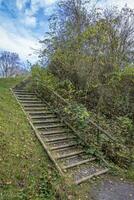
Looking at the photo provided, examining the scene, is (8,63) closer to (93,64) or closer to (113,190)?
(93,64)

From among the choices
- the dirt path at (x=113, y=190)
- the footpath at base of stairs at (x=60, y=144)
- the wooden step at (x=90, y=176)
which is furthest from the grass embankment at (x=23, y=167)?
the dirt path at (x=113, y=190)

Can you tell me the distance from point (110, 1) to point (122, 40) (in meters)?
2.78

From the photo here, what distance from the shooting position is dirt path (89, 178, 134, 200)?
7.32m

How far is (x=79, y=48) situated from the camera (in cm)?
1366

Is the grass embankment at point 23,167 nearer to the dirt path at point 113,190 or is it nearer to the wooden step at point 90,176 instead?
the wooden step at point 90,176

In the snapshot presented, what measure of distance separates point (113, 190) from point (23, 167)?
2.61 meters

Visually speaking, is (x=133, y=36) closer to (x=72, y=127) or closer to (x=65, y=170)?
(x=72, y=127)

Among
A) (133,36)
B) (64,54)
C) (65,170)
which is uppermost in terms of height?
(133,36)

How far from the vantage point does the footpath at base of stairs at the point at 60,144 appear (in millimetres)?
8366

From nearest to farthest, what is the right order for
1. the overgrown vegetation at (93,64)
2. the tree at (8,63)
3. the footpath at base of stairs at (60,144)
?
the footpath at base of stairs at (60,144), the overgrown vegetation at (93,64), the tree at (8,63)

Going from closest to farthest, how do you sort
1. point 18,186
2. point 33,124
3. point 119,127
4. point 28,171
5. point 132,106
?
point 18,186
point 28,171
point 33,124
point 119,127
point 132,106

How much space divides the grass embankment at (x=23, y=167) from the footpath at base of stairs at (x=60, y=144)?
36 centimetres

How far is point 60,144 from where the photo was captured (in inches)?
389

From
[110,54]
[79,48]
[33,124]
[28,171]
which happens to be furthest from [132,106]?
[28,171]
